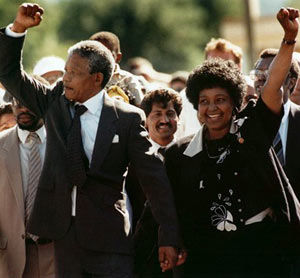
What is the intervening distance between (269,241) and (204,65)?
1.29 metres

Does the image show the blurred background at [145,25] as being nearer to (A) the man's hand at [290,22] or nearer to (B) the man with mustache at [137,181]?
(B) the man with mustache at [137,181]

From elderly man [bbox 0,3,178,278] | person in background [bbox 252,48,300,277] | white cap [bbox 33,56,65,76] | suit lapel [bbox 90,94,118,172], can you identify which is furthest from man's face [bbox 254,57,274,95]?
white cap [bbox 33,56,65,76]

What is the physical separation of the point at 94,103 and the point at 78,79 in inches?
7.6

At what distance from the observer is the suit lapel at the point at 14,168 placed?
7.75 m

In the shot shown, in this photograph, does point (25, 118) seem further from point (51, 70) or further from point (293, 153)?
point (51, 70)

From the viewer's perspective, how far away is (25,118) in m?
7.85

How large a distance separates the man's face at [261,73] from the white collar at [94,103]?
167cm

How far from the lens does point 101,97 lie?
705cm

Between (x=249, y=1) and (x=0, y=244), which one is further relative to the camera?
(x=249, y=1)

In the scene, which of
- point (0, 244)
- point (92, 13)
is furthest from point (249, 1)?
point (92, 13)

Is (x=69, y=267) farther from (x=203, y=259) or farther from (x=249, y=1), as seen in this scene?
(x=249, y=1)

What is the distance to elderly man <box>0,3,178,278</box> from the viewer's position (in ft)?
22.4

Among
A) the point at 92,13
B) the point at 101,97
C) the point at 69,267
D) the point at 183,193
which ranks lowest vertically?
the point at 69,267

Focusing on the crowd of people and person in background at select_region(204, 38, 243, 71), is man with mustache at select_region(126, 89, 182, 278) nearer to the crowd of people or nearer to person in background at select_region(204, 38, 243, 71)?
the crowd of people
